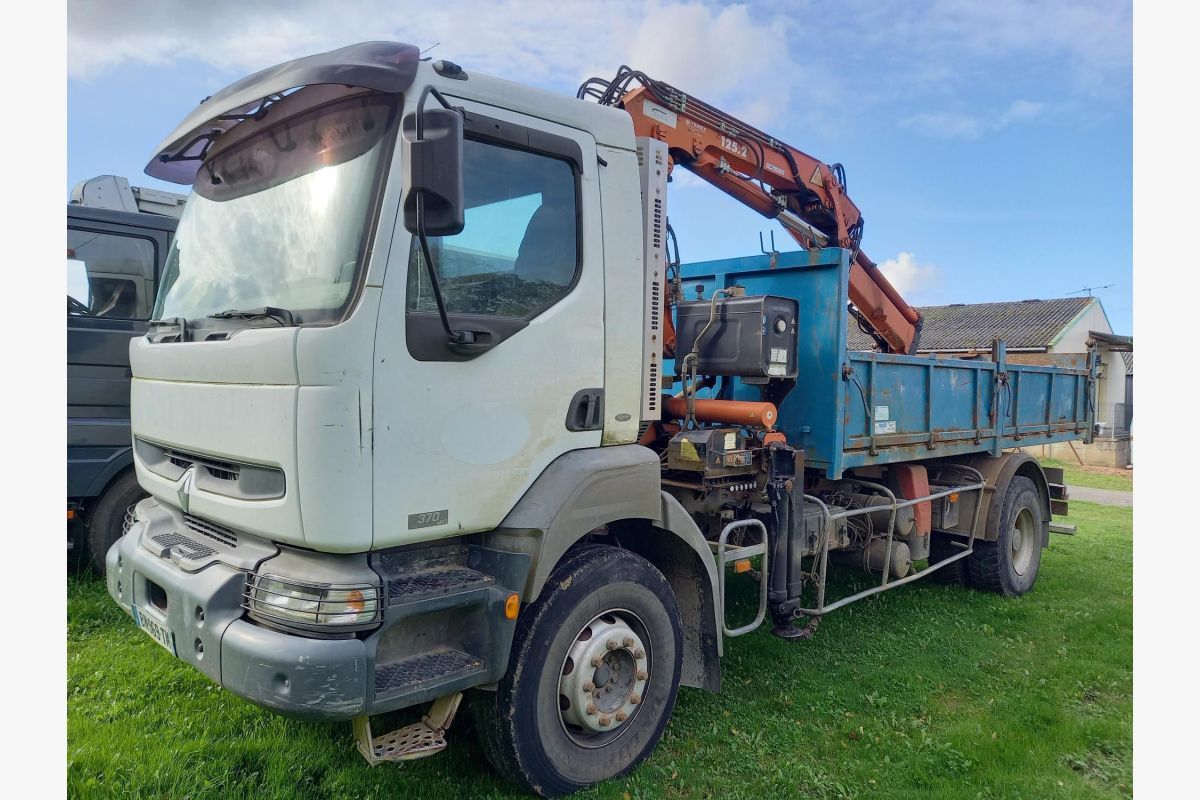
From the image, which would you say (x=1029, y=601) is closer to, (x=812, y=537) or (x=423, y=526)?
(x=812, y=537)

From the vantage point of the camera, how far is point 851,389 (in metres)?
4.89

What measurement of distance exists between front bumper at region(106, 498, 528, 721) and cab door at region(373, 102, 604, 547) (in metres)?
0.32

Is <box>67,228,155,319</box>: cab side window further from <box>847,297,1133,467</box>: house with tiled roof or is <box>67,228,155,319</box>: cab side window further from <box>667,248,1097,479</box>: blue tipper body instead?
<box>847,297,1133,467</box>: house with tiled roof

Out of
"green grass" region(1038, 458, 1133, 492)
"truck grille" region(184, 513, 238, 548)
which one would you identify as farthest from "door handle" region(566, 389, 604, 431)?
"green grass" region(1038, 458, 1133, 492)

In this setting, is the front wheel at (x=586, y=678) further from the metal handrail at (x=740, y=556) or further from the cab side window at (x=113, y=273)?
the cab side window at (x=113, y=273)

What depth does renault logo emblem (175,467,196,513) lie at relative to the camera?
10.5ft

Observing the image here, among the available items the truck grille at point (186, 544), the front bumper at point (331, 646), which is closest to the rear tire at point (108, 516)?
the truck grille at point (186, 544)

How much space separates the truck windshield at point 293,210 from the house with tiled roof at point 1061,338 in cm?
2457

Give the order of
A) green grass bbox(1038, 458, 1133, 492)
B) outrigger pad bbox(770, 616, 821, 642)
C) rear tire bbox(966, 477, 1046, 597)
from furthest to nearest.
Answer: green grass bbox(1038, 458, 1133, 492)
rear tire bbox(966, 477, 1046, 597)
outrigger pad bbox(770, 616, 821, 642)

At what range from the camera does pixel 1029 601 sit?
21.9 feet

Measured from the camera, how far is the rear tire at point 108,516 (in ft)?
18.1

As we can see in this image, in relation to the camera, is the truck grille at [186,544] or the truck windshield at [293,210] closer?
the truck windshield at [293,210]

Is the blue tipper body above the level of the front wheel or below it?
above

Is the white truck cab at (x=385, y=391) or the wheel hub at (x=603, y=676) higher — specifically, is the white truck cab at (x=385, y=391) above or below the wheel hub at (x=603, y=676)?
above
